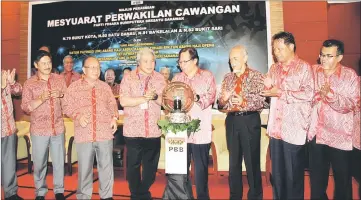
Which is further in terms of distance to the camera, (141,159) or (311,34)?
(311,34)

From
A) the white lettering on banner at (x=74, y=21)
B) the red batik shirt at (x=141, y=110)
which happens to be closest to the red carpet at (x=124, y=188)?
the red batik shirt at (x=141, y=110)

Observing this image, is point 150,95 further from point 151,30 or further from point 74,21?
point 74,21

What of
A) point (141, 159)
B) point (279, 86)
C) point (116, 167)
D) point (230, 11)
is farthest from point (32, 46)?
point (279, 86)

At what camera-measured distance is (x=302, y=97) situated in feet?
8.39

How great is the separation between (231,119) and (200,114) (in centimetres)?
31

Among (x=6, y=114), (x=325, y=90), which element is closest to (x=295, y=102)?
(x=325, y=90)

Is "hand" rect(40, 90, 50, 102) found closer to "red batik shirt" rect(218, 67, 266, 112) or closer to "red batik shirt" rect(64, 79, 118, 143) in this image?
"red batik shirt" rect(64, 79, 118, 143)

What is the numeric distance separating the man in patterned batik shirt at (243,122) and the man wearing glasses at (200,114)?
0.16 metres

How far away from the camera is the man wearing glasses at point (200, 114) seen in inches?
113

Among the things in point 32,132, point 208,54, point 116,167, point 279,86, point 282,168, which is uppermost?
point 208,54

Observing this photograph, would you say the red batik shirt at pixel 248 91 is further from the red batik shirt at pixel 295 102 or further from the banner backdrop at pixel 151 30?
the banner backdrop at pixel 151 30

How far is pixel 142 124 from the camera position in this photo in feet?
9.71

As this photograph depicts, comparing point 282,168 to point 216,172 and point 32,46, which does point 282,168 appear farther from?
point 32,46

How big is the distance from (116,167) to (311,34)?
406 cm
